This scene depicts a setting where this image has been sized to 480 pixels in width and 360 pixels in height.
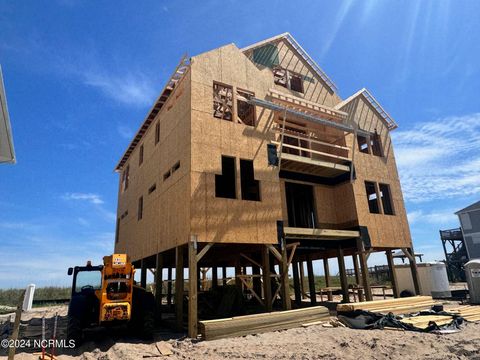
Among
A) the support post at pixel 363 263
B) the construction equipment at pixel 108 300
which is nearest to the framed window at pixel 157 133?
the construction equipment at pixel 108 300

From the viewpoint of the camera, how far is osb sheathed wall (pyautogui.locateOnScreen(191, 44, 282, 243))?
13.4 meters

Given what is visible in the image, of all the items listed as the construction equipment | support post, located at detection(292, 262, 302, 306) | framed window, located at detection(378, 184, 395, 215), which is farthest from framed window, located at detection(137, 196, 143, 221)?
framed window, located at detection(378, 184, 395, 215)

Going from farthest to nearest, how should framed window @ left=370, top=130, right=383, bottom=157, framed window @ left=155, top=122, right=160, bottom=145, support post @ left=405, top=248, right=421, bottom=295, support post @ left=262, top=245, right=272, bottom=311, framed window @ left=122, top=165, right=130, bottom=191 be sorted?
framed window @ left=122, top=165, right=130, bottom=191
framed window @ left=370, top=130, right=383, bottom=157
support post @ left=405, top=248, right=421, bottom=295
framed window @ left=155, top=122, right=160, bottom=145
support post @ left=262, top=245, right=272, bottom=311

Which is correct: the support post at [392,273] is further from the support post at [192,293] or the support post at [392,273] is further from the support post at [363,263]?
the support post at [192,293]

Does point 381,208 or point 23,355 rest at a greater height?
point 381,208

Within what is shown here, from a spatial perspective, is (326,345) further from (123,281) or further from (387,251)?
(387,251)

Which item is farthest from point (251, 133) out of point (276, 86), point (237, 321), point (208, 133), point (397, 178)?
point (397, 178)

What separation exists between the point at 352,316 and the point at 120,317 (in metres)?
9.07

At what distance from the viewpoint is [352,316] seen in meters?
13.0

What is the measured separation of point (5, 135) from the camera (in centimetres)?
752

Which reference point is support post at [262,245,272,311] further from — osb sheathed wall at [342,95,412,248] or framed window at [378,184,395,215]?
framed window at [378,184,395,215]

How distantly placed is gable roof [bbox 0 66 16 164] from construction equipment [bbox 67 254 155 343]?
470cm

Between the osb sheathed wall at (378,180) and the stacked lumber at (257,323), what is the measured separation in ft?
22.9

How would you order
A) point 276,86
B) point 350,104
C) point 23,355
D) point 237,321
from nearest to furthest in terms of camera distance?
point 23,355 < point 237,321 < point 276,86 < point 350,104
